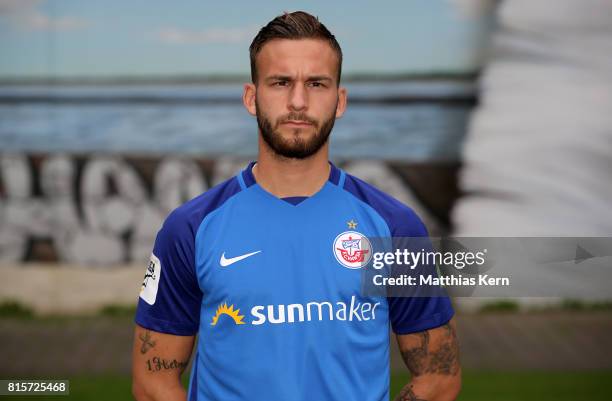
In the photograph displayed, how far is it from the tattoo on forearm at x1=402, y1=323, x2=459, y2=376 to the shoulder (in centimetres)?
38

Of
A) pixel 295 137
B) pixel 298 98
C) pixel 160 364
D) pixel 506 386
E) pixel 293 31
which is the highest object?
pixel 293 31

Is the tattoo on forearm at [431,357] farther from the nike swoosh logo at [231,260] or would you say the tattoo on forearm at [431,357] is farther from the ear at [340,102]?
the ear at [340,102]

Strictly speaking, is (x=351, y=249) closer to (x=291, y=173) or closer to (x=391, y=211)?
(x=391, y=211)

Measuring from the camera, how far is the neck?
2.92 m

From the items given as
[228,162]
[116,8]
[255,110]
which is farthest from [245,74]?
[255,110]

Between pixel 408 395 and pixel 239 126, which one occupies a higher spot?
pixel 239 126

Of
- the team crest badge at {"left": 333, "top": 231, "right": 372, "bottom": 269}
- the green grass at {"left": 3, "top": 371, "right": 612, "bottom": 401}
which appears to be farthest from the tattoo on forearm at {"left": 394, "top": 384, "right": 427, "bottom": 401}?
the green grass at {"left": 3, "top": 371, "right": 612, "bottom": 401}

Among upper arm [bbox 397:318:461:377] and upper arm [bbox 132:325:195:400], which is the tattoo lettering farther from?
upper arm [bbox 132:325:195:400]

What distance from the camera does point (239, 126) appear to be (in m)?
10.4

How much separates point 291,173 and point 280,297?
442 mm

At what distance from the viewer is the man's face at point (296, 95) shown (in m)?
2.78

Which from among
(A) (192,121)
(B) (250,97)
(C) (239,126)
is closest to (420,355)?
(B) (250,97)

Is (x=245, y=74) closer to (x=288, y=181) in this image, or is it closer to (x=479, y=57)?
(x=479, y=57)

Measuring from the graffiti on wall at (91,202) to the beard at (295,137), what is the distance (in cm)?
754
